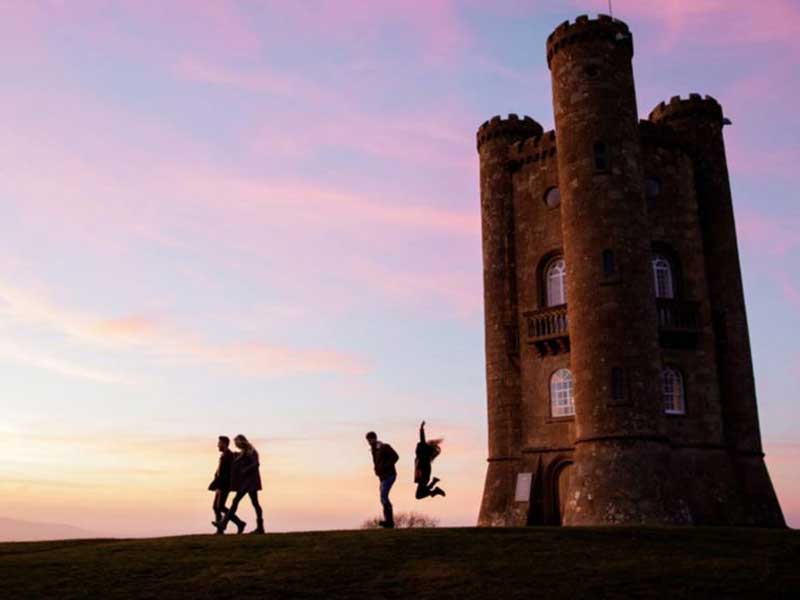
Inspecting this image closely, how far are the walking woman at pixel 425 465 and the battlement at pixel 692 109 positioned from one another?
24.4m

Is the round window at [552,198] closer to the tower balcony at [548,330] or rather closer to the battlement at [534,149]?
the battlement at [534,149]

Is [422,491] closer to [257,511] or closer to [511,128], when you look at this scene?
[257,511]

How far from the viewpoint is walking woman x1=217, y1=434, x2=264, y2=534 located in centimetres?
2169

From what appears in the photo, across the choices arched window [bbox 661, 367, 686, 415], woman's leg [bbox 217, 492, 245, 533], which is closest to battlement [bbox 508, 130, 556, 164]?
arched window [bbox 661, 367, 686, 415]

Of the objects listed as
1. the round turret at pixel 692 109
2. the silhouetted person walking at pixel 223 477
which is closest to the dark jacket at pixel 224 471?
the silhouetted person walking at pixel 223 477

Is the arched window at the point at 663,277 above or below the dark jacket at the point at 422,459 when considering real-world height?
above

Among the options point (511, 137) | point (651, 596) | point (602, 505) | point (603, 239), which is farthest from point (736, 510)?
point (651, 596)

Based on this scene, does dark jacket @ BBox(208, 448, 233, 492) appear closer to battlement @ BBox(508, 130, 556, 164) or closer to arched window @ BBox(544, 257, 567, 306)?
arched window @ BBox(544, 257, 567, 306)

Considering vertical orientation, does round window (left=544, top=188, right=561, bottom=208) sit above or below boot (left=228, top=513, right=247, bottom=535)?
above

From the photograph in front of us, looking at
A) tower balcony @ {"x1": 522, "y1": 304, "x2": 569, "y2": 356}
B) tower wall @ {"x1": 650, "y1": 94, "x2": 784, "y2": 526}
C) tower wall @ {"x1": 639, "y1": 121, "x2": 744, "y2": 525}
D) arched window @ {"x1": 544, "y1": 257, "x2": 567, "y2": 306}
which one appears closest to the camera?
tower wall @ {"x1": 639, "y1": 121, "x2": 744, "y2": 525}

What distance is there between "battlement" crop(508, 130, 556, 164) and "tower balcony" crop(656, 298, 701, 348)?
28.3ft

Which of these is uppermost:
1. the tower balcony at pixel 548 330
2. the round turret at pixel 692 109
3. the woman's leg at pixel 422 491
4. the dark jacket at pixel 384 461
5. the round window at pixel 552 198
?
the round turret at pixel 692 109

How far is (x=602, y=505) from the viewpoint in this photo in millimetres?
29969

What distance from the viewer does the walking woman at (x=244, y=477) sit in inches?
854
